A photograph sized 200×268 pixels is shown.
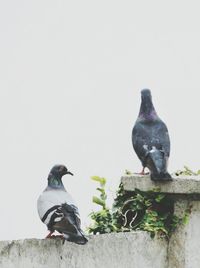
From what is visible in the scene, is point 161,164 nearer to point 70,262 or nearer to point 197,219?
point 197,219

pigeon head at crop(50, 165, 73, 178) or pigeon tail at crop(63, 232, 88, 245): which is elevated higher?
pigeon head at crop(50, 165, 73, 178)

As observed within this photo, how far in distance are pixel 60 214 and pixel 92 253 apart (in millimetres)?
442

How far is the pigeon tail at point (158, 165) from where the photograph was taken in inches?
358

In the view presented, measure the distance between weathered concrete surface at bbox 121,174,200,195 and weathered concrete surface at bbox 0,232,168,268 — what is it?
0.41 m

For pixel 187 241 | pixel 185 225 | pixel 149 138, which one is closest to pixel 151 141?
pixel 149 138

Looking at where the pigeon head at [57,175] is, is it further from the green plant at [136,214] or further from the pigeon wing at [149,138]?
the pigeon wing at [149,138]

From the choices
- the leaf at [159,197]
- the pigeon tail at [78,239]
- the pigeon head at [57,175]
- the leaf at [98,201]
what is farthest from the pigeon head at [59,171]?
the pigeon tail at [78,239]

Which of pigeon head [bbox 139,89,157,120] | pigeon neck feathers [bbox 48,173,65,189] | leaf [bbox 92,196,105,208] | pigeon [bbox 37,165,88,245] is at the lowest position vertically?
pigeon [bbox 37,165,88,245]

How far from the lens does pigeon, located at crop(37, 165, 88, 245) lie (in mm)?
8445

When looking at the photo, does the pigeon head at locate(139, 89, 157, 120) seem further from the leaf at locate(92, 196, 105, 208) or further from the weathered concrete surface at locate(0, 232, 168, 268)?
the weathered concrete surface at locate(0, 232, 168, 268)

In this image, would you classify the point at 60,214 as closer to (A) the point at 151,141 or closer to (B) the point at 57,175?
(B) the point at 57,175

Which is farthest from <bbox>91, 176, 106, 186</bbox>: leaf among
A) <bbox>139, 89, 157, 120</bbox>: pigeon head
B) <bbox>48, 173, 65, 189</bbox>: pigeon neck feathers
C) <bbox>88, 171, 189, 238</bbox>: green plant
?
<bbox>139, 89, 157, 120</bbox>: pigeon head

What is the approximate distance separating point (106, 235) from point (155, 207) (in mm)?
654

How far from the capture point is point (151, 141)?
9.46m
